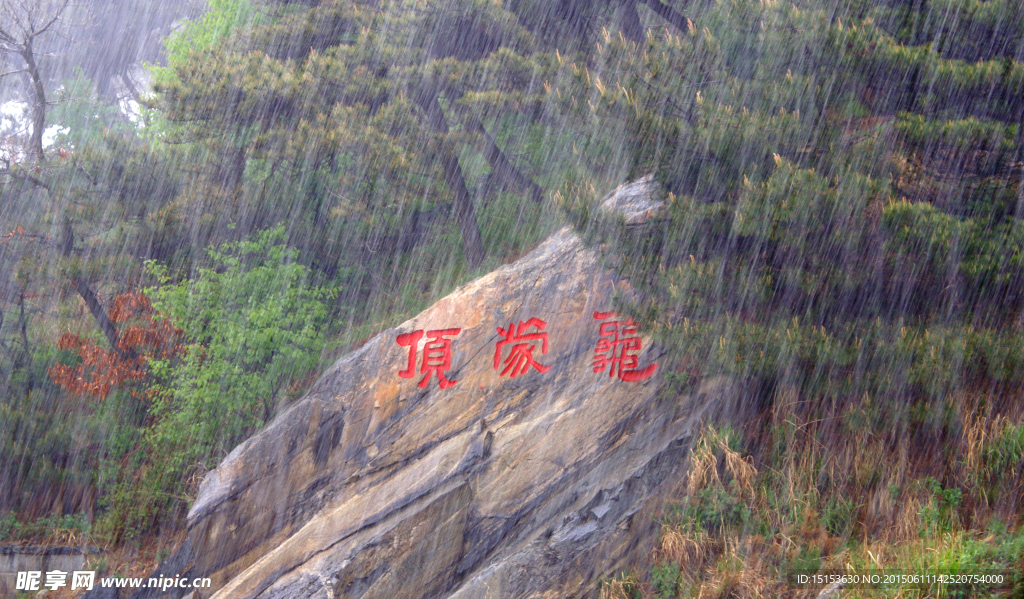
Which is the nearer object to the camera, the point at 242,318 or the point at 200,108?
the point at 200,108

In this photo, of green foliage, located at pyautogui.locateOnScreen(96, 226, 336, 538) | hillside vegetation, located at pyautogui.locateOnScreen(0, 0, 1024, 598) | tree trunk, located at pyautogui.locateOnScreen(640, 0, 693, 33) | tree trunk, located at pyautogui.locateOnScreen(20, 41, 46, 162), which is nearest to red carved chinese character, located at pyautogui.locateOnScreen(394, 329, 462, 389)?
hillside vegetation, located at pyautogui.locateOnScreen(0, 0, 1024, 598)

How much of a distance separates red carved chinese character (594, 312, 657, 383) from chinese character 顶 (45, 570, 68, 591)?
8.62 meters

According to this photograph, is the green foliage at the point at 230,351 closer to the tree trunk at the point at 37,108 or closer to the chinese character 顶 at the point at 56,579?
the chinese character 顶 at the point at 56,579

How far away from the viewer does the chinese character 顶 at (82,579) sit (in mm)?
9461

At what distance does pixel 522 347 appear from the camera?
6602mm

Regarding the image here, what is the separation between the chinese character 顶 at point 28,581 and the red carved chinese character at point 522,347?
7990mm

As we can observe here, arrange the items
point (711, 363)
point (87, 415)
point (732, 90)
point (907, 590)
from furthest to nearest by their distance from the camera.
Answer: point (87, 415)
point (711, 363)
point (732, 90)
point (907, 590)

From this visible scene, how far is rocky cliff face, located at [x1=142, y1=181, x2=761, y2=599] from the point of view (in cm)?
589

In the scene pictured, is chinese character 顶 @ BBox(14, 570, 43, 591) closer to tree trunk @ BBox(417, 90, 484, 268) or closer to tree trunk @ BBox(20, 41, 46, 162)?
tree trunk @ BBox(20, 41, 46, 162)

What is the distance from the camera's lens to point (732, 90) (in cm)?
490

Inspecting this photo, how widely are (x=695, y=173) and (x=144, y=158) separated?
9058 millimetres

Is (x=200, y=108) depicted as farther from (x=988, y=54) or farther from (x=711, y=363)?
(x=988, y=54)

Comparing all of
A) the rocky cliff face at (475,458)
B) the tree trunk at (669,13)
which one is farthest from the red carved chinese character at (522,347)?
the tree trunk at (669,13)

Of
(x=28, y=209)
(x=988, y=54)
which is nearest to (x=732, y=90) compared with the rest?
(x=988, y=54)
